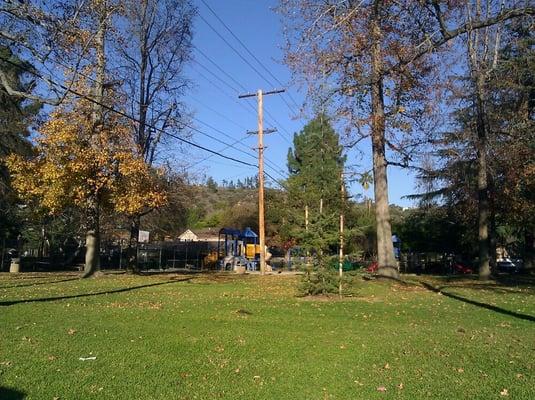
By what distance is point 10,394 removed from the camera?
19.4ft

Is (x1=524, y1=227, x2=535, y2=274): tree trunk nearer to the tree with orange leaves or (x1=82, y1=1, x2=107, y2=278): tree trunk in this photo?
the tree with orange leaves

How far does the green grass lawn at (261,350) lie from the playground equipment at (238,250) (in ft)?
89.5

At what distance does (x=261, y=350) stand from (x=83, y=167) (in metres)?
18.5

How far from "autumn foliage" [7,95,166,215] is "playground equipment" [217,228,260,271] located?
15132mm

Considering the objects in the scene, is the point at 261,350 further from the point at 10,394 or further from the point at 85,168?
the point at 85,168

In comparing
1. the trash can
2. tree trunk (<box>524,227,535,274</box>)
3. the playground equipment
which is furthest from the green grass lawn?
the playground equipment

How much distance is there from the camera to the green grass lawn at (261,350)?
6434 mm

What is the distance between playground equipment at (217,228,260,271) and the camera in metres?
43.4

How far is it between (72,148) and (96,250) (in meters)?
5.84

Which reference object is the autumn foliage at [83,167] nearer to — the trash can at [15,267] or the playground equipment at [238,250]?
the trash can at [15,267]

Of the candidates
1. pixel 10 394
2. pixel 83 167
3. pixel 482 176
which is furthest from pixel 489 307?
pixel 83 167

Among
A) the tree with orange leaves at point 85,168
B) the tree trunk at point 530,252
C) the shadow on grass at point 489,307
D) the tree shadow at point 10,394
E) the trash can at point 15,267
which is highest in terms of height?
the tree with orange leaves at point 85,168

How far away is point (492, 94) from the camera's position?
30.4 metres

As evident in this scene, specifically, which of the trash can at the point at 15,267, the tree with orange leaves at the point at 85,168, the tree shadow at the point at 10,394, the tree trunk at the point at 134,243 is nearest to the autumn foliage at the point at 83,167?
the tree with orange leaves at the point at 85,168
